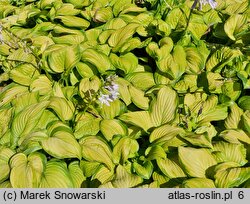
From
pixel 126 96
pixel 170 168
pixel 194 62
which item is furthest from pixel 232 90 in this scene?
pixel 170 168

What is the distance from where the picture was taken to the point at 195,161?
2.49 m

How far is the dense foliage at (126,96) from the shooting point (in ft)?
8.48

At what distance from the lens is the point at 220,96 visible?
121 inches

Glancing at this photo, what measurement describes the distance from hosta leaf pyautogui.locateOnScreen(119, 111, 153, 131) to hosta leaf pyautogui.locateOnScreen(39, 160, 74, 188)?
54cm

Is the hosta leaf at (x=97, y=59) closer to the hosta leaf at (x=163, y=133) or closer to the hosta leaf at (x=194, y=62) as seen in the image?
the hosta leaf at (x=194, y=62)

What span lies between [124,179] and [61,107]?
80 cm

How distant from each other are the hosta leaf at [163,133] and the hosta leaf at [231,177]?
1.31ft

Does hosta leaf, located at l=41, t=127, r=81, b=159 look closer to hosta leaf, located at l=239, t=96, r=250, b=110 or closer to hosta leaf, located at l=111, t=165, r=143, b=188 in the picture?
hosta leaf, located at l=111, t=165, r=143, b=188

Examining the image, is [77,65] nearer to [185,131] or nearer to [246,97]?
[185,131]

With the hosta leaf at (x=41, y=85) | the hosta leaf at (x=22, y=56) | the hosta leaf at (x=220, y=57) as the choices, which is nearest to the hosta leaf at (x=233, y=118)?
the hosta leaf at (x=220, y=57)

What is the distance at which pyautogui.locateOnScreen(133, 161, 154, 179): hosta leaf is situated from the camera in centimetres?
261

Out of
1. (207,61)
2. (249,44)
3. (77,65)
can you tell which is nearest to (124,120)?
(77,65)

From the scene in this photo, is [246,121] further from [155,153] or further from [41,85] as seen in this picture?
[41,85]

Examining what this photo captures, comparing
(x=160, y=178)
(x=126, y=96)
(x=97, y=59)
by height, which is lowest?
(x=160, y=178)
